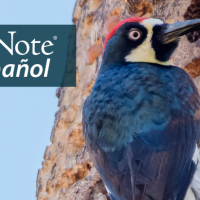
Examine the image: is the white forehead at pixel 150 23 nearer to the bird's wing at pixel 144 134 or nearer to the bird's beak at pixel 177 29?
the bird's beak at pixel 177 29

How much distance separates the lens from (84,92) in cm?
271

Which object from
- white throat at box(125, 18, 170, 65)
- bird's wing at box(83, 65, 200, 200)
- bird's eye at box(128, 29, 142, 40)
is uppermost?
bird's eye at box(128, 29, 142, 40)

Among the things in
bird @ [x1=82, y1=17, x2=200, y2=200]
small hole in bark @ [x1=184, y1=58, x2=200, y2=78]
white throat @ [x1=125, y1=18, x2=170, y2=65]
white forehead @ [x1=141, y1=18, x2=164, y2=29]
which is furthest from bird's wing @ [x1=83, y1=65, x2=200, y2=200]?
small hole in bark @ [x1=184, y1=58, x2=200, y2=78]

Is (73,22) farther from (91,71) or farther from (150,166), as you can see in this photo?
(150,166)

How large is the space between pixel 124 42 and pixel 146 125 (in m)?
0.54

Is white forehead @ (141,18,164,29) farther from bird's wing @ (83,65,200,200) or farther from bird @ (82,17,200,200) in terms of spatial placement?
bird's wing @ (83,65,200,200)

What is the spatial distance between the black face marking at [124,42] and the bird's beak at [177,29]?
0.32ft

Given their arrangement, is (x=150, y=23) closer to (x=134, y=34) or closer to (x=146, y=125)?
(x=134, y=34)

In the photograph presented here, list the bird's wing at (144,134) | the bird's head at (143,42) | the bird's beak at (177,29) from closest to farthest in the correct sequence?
the bird's wing at (144,134) → the bird's beak at (177,29) → the bird's head at (143,42)

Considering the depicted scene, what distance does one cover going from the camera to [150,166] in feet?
4.55

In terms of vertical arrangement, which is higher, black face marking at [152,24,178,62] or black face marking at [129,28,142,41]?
black face marking at [129,28,142,41]

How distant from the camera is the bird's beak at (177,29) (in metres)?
1.67

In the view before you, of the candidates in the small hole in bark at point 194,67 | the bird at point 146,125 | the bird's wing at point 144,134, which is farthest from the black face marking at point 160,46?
the small hole in bark at point 194,67

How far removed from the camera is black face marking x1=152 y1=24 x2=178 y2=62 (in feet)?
5.85
